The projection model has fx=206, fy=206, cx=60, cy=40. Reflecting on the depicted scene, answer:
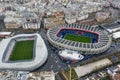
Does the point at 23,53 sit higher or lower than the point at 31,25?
lower

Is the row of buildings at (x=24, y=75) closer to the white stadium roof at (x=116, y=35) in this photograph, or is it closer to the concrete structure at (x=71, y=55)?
the concrete structure at (x=71, y=55)

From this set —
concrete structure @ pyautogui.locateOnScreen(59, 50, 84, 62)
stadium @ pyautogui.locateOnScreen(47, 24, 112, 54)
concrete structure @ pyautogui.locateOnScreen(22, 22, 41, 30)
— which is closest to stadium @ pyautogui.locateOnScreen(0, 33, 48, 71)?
concrete structure @ pyautogui.locateOnScreen(59, 50, 84, 62)

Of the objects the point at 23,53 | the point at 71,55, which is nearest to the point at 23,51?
the point at 23,53

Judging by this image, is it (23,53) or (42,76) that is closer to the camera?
(42,76)

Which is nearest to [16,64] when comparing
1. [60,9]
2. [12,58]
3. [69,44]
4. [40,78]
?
[12,58]

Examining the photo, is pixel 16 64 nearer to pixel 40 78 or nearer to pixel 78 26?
pixel 40 78

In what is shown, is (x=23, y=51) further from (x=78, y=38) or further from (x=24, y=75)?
(x=78, y=38)

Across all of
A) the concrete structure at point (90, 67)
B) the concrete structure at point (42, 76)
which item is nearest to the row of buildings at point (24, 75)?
the concrete structure at point (42, 76)

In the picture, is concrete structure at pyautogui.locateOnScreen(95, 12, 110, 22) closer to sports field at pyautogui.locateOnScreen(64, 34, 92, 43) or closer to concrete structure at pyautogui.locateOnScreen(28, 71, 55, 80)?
sports field at pyautogui.locateOnScreen(64, 34, 92, 43)
